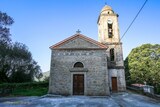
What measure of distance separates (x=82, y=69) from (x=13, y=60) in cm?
1708

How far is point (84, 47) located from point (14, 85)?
40.4 feet

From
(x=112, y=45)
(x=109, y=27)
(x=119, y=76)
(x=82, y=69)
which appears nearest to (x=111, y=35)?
(x=109, y=27)

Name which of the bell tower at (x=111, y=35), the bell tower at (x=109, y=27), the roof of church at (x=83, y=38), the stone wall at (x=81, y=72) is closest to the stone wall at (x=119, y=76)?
the bell tower at (x=111, y=35)

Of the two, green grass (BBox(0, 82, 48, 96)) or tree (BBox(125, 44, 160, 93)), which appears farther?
tree (BBox(125, 44, 160, 93))

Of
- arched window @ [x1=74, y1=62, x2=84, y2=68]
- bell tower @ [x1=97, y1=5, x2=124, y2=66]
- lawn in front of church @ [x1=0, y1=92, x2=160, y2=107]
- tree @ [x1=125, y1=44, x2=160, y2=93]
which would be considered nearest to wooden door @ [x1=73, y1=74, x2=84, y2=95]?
arched window @ [x1=74, y1=62, x2=84, y2=68]

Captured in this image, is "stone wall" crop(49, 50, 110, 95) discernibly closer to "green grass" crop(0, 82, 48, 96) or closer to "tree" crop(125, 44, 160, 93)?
"green grass" crop(0, 82, 48, 96)

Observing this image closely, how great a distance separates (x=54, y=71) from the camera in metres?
16.8

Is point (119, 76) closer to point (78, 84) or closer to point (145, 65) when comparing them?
point (78, 84)

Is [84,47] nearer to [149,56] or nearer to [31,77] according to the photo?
[149,56]

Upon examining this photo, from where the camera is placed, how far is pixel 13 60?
27625 millimetres

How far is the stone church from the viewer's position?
16.2m

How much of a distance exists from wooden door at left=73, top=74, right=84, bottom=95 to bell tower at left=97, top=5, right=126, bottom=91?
4.39 meters

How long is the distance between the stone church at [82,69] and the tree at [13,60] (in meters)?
13.0

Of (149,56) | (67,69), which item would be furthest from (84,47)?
(149,56)
